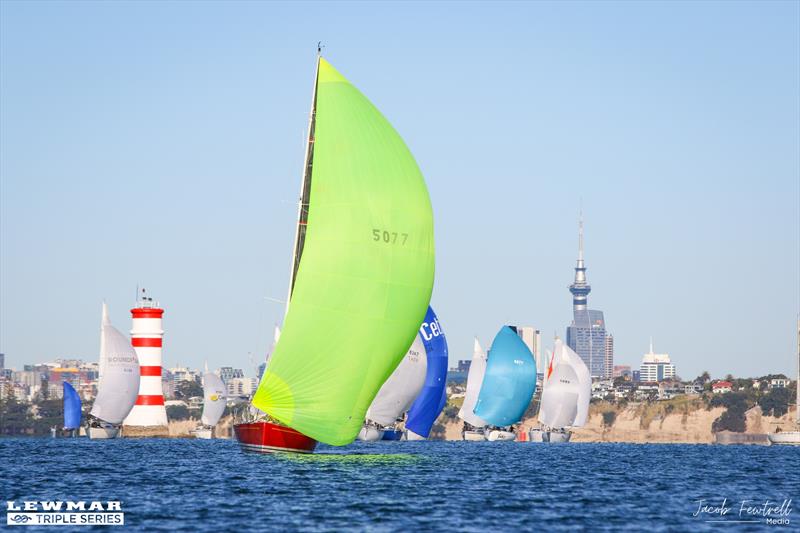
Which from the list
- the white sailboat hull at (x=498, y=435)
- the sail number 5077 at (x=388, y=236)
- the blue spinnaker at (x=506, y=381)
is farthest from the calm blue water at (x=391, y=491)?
the white sailboat hull at (x=498, y=435)

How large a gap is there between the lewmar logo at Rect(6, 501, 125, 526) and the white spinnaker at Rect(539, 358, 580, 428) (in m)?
101

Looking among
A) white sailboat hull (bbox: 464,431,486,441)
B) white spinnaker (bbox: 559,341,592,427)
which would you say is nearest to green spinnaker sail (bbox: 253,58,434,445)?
white sailboat hull (bbox: 464,431,486,441)

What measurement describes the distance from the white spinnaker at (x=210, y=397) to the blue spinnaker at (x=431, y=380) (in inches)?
2326

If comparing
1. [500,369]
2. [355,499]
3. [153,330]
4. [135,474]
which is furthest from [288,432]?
[153,330]

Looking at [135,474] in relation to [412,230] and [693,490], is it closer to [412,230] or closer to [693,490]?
[412,230]

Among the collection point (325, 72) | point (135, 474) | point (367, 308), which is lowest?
point (135, 474)

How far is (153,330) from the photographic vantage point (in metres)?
140

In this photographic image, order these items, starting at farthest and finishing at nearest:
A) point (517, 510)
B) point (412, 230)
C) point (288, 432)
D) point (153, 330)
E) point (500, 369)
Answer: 1. point (153, 330)
2. point (500, 369)
3. point (288, 432)
4. point (412, 230)
5. point (517, 510)

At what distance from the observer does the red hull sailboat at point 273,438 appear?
5966 centimetres

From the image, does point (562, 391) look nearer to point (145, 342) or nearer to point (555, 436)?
point (555, 436)

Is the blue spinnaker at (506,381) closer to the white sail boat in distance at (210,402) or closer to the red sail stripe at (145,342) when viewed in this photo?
the red sail stripe at (145,342)

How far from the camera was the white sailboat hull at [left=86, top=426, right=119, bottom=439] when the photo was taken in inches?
5456

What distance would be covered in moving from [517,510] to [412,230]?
16.6 meters

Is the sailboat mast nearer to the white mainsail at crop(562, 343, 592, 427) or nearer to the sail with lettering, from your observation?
the white mainsail at crop(562, 343, 592, 427)
